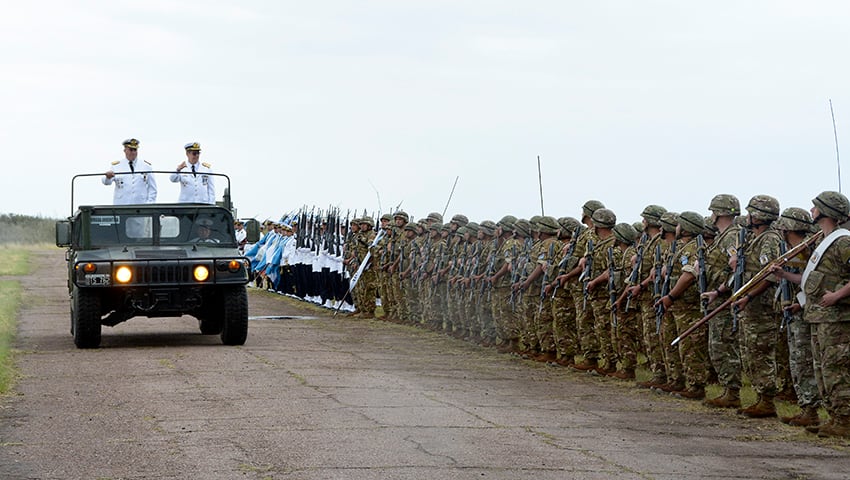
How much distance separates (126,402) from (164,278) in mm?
4840

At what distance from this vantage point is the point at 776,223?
1056 centimetres

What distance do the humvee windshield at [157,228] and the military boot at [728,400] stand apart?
24.5 ft

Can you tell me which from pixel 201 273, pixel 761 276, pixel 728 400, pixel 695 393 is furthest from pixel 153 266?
pixel 761 276

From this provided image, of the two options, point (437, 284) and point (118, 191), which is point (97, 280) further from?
point (437, 284)

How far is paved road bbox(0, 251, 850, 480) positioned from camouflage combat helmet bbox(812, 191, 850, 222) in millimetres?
1681

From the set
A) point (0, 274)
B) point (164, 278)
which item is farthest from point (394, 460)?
point (0, 274)

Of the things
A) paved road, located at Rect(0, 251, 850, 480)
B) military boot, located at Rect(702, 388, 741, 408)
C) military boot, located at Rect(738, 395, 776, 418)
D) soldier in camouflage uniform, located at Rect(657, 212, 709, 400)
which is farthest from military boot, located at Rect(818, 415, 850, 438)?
soldier in camouflage uniform, located at Rect(657, 212, 709, 400)

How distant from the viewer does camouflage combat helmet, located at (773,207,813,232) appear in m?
10.2

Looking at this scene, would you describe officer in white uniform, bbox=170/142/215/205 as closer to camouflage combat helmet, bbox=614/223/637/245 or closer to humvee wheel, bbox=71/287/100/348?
humvee wheel, bbox=71/287/100/348

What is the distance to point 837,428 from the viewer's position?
9.66m

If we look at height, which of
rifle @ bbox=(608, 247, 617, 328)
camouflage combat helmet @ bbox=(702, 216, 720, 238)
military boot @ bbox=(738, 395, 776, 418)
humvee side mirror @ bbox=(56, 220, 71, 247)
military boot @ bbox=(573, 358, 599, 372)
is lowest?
military boot @ bbox=(573, 358, 599, 372)

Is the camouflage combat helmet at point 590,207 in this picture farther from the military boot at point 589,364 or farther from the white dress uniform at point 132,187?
the white dress uniform at point 132,187

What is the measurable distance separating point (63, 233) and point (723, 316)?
902 centimetres

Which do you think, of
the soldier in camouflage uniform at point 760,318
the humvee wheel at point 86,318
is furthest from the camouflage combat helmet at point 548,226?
the humvee wheel at point 86,318
